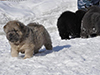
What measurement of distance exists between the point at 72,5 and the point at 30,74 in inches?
451

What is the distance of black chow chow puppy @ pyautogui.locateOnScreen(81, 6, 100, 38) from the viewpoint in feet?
26.4

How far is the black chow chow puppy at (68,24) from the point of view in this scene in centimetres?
848

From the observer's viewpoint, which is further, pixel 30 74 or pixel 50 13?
pixel 50 13

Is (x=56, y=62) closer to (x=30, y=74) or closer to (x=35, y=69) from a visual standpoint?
(x=35, y=69)

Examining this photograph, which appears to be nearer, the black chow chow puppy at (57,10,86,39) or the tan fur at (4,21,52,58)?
the tan fur at (4,21,52,58)

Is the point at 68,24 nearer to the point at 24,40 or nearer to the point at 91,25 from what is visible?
the point at 91,25

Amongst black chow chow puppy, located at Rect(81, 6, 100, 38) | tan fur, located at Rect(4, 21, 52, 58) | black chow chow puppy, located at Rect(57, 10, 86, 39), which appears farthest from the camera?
black chow chow puppy, located at Rect(57, 10, 86, 39)

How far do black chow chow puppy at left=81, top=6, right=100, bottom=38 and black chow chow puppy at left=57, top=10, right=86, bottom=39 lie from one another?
0.43m

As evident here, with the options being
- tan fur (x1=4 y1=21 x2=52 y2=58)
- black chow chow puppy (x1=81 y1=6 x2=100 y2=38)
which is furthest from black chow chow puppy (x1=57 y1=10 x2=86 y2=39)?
tan fur (x1=4 y1=21 x2=52 y2=58)

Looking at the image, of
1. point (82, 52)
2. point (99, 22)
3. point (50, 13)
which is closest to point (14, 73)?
point (82, 52)

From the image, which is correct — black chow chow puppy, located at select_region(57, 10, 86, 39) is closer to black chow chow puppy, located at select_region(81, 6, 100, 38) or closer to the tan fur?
black chow chow puppy, located at select_region(81, 6, 100, 38)

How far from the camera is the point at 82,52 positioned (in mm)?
5004

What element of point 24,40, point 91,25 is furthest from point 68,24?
point 24,40

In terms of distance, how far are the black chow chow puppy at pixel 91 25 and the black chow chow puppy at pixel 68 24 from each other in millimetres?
429
